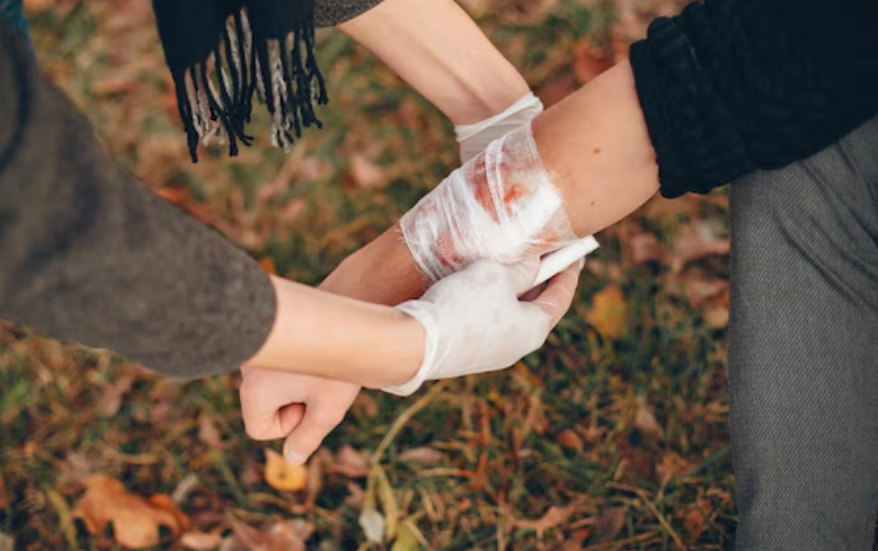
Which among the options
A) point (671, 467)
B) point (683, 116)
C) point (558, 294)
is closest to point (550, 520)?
point (671, 467)

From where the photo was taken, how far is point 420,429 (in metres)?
1.84

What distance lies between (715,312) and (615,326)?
0.73 feet

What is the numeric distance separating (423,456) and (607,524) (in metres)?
0.42

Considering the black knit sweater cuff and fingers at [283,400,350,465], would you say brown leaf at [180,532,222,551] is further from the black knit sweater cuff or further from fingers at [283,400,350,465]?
the black knit sweater cuff

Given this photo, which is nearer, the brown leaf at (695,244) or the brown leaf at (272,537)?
the brown leaf at (272,537)

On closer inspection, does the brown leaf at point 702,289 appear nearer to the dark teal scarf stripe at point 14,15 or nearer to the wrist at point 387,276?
the wrist at point 387,276

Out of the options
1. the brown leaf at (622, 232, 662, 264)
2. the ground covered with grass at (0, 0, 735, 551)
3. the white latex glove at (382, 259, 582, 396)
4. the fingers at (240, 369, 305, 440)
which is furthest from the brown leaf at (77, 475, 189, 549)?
the brown leaf at (622, 232, 662, 264)

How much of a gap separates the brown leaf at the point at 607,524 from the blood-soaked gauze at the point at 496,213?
2.11ft

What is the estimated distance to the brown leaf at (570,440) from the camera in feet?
5.87

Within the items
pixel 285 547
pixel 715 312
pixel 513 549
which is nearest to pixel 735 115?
pixel 715 312

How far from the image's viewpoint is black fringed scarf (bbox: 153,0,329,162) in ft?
3.89

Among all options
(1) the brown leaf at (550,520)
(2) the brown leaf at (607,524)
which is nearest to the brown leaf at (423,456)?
(1) the brown leaf at (550,520)

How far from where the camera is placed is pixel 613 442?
5.84ft

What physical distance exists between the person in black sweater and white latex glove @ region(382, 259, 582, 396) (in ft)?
0.53
